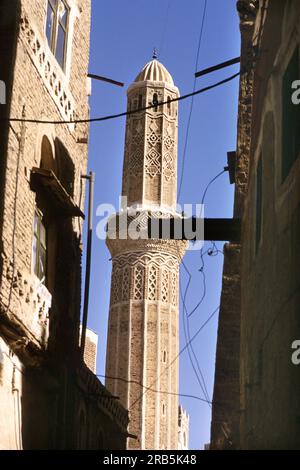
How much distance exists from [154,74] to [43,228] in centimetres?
1824

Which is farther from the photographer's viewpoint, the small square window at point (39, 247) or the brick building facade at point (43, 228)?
the small square window at point (39, 247)

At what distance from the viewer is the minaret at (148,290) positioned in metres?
25.4

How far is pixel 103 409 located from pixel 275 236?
22.9ft

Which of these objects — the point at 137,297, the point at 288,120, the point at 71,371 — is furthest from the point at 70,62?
the point at 137,297

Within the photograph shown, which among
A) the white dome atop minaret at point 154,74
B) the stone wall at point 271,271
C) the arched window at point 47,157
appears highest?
the white dome atop minaret at point 154,74

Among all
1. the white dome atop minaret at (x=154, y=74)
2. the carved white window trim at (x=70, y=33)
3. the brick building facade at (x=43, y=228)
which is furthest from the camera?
the white dome atop minaret at (x=154, y=74)

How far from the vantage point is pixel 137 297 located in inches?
1048

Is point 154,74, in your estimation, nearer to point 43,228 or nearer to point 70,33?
point 70,33

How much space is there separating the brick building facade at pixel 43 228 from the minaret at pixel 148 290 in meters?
10.9

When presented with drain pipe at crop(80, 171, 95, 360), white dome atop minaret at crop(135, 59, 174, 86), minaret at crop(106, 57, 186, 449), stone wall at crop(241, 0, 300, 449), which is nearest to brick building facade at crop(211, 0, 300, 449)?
stone wall at crop(241, 0, 300, 449)

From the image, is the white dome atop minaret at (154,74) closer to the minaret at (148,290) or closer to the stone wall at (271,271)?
the minaret at (148,290)

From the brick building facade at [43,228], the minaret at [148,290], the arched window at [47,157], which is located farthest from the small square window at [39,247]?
the minaret at [148,290]

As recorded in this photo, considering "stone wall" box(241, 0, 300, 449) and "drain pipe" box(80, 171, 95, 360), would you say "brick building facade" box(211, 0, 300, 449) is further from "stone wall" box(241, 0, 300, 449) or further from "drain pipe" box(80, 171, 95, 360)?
"drain pipe" box(80, 171, 95, 360)

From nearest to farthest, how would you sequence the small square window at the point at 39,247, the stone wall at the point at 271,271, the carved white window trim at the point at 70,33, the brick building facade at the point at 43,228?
the stone wall at the point at 271,271, the brick building facade at the point at 43,228, the small square window at the point at 39,247, the carved white window trim at the point at 70,33
